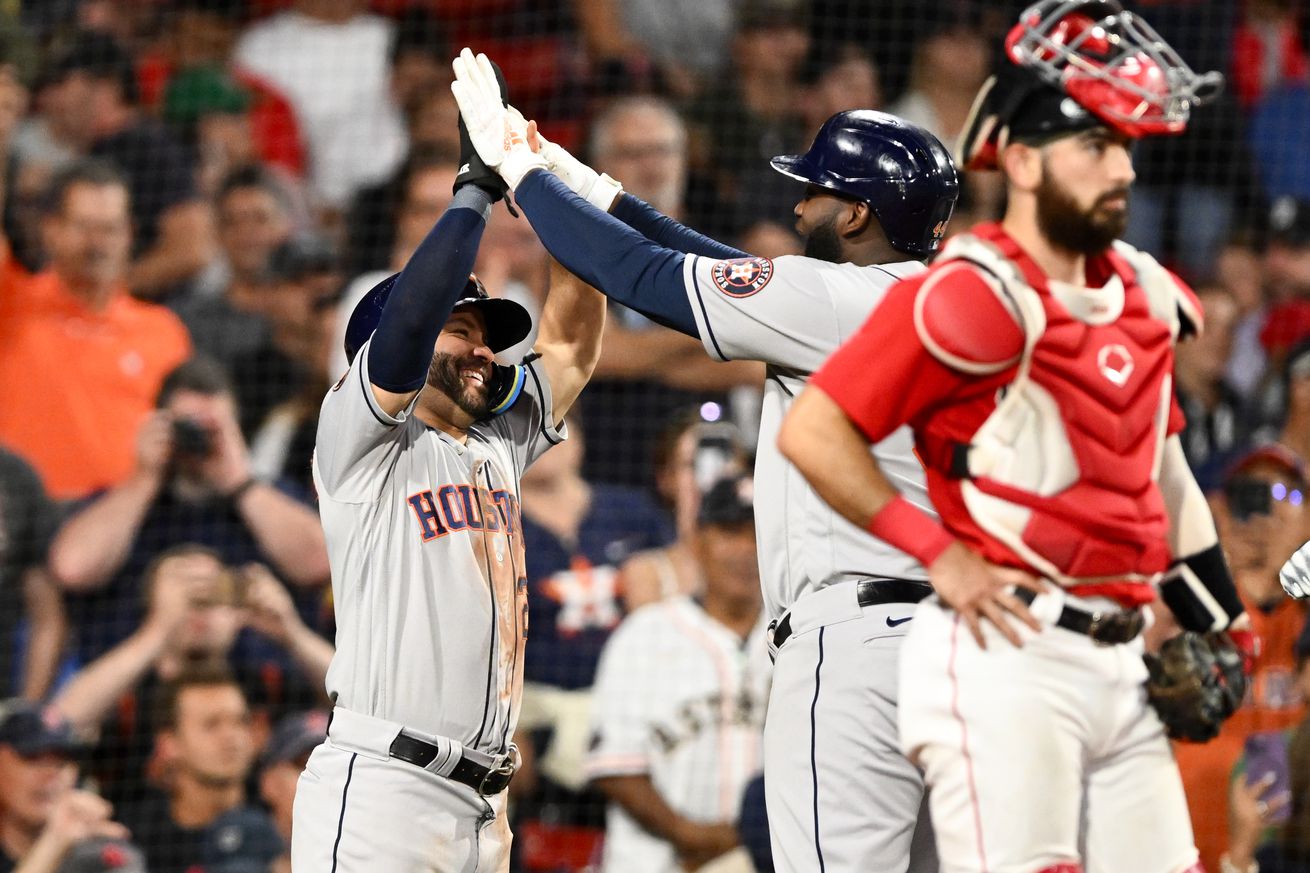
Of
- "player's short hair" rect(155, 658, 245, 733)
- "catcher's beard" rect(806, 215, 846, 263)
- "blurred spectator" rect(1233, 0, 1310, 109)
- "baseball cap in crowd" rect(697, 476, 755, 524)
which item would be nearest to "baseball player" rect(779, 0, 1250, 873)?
"catcher's beard" rect(806, 215, 846, 263)

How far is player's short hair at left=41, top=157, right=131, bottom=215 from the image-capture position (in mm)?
6359

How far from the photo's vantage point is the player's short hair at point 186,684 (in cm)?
536

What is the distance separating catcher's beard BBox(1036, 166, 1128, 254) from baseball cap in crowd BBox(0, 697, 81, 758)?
12.8ft

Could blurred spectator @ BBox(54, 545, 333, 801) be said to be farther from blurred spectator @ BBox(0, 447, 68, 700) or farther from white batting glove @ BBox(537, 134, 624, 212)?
white batting glove @ BBox(537, 134, 624, 212)

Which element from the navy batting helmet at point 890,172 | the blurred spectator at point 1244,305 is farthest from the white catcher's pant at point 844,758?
the blurred spectator at point 1244,305

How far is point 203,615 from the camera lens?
18.2 ft

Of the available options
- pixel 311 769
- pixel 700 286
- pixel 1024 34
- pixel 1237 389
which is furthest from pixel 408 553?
pixel 1237 389

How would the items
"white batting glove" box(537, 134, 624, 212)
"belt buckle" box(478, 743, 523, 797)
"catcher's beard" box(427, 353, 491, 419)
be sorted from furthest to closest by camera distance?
"white batting glove" box(537, 134, 624, 212)
"catcher's beard" box(427, 353, 491, 419)
"belt buckle" box(478, 743, 523, 797)

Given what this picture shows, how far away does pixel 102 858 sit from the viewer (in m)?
5.01

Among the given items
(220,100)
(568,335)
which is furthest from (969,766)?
(220,100)

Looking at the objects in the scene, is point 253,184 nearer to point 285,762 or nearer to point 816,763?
point 285,762

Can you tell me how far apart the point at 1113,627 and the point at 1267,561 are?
3303 mm

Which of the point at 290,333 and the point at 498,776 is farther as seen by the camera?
the point at 290,333

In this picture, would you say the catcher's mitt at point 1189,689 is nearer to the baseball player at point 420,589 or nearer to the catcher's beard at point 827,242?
the catcher's beard at point 827,242
